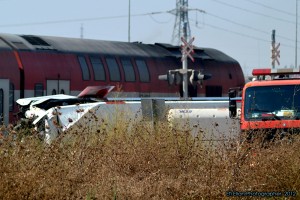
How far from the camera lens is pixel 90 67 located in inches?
1303

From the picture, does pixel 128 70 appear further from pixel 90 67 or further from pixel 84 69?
pixel 84 69

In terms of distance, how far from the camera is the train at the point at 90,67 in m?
29.2

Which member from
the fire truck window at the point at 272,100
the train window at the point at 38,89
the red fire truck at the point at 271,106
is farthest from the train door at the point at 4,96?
the fire truck window at the point at 272,100

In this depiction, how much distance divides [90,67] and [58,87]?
7.29 ft

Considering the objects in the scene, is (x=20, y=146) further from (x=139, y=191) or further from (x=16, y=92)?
(x=16, y=92)

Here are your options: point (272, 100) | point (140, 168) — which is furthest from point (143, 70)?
point (140, 168)

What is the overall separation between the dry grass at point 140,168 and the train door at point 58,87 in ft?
59.6

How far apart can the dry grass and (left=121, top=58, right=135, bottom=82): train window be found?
21993mm

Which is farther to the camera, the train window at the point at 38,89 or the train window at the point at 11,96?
the train window at the point at 38,89

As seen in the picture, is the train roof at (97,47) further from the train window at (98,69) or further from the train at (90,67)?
the train window at (98,69)

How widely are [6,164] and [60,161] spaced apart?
0.85 metres

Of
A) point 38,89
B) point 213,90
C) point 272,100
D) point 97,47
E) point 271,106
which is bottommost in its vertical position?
point 271,106

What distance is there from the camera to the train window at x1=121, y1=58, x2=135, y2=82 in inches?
1368

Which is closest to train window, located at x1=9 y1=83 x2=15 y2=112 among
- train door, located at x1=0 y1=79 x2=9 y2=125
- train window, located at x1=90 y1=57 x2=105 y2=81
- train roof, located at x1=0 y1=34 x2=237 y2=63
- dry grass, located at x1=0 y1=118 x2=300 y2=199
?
train door, located at x1=0 y1=79 x2=9 y2=125
